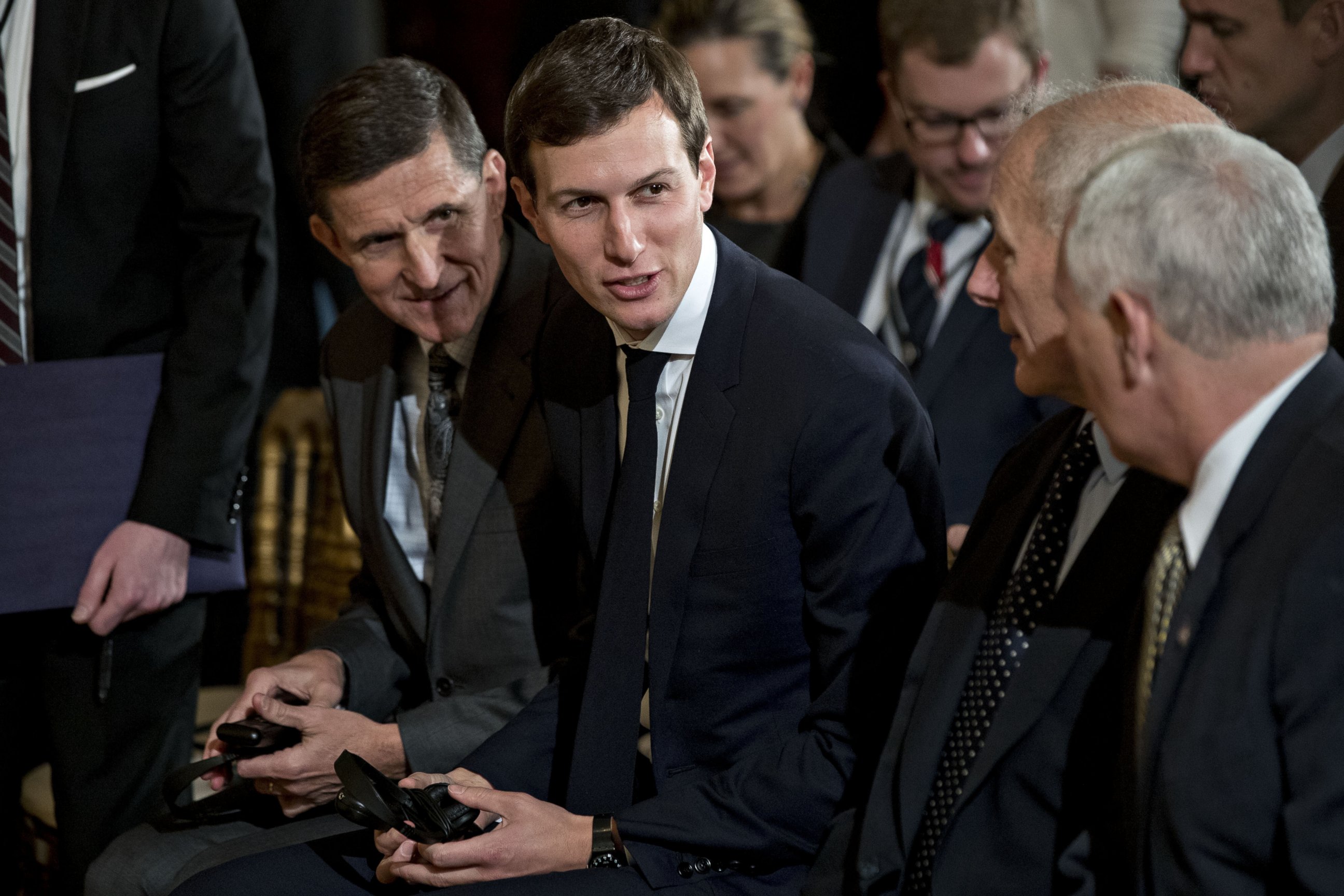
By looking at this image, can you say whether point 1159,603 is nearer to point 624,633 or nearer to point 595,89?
point 624,633

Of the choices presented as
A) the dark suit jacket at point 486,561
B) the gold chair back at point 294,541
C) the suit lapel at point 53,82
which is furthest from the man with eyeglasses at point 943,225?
the suit lapel at point 53,82

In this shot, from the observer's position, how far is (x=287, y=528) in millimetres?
2902

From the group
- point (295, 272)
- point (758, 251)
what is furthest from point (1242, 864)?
point (295, 272)

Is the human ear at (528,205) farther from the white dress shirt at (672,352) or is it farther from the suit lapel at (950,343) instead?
the suit lapel at (950,343)

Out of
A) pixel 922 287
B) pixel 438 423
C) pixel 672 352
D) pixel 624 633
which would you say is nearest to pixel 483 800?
pixel 624 633

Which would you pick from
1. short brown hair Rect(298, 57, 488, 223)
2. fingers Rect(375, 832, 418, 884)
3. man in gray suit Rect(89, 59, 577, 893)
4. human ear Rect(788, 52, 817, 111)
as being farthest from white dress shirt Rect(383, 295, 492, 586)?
human ear Rect(788, 52, 817, 111)

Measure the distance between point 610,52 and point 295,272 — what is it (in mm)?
2018

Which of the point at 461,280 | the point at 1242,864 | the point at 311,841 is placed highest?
the point at 461,280

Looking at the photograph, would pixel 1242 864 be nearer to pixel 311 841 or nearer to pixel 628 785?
pixel 628 785

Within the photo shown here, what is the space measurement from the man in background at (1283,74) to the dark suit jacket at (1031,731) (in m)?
0.76

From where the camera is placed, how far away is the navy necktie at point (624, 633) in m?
1.56

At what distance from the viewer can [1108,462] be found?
1.29m

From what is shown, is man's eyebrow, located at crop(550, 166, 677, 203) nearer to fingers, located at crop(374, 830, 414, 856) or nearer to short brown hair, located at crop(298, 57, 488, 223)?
short brown hair, located at crop(298, 57, 488, 223)

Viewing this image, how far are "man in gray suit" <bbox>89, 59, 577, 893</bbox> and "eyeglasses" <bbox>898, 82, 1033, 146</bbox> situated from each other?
89 centimetres
